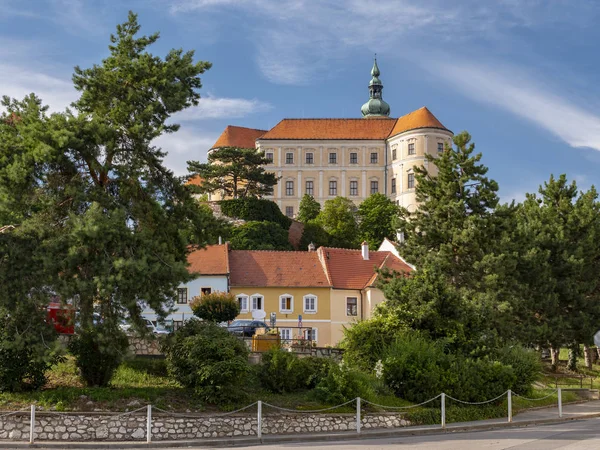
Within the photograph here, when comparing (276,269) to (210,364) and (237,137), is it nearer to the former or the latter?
(210,364)

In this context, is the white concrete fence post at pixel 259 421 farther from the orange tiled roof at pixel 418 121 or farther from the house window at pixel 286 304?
the orange tiled roof at pixel 418 121

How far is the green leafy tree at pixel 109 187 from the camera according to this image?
22.0m

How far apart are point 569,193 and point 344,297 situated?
1668cm

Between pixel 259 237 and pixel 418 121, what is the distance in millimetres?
38802

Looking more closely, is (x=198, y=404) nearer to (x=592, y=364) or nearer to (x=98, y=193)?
(x=98, y=193)

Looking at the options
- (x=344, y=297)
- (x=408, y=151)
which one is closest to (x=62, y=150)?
(x=344, y=297)

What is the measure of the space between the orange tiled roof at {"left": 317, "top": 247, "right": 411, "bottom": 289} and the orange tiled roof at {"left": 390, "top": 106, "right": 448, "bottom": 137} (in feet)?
165

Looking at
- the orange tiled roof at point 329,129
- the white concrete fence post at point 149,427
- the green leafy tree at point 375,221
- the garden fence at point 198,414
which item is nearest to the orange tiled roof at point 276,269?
the garden fence at point 198,414

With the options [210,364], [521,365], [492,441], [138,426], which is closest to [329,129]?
[521,365]

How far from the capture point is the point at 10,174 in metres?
22.4

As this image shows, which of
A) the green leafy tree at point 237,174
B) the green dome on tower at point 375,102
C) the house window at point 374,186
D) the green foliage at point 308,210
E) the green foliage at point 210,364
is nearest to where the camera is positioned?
the green foliage at point 210,364

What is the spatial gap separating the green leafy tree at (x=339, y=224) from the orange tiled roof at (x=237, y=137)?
84.6ft

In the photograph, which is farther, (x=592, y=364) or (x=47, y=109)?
(x=592, y=364)

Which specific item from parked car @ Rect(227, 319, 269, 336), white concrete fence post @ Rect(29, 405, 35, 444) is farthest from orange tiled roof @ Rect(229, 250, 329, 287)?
white concrete fence post @ Rect(29, 405, 35, 444)
